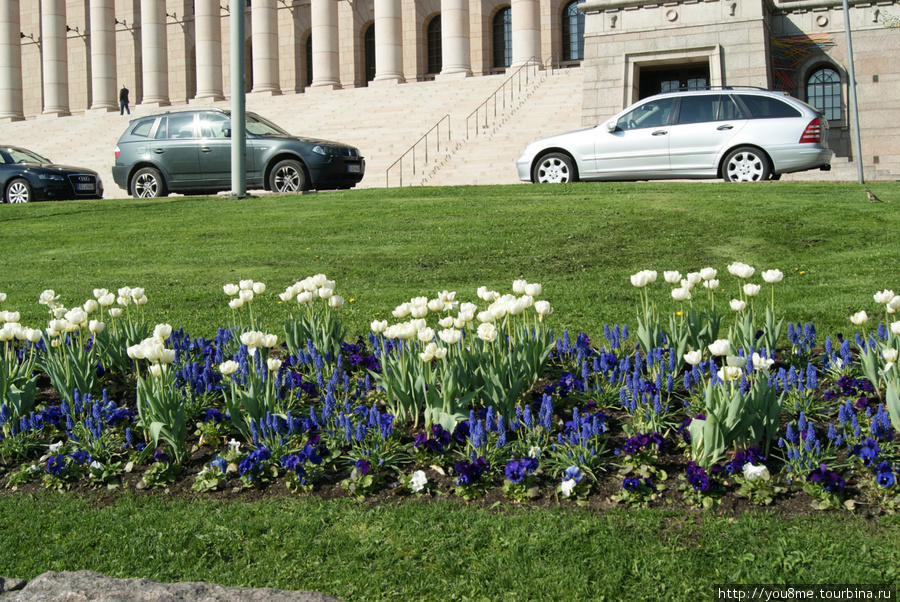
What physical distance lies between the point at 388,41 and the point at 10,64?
2184 cm

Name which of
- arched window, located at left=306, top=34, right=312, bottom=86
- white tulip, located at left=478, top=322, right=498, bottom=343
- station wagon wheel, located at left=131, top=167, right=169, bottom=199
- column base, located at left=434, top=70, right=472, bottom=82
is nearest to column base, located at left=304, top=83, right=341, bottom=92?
column base, located at left=434, top=70, right=472, bottom=82

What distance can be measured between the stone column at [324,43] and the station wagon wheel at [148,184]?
2292 cm

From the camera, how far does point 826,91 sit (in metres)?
27.5

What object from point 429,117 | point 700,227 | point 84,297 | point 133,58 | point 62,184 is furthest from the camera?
point 133,58

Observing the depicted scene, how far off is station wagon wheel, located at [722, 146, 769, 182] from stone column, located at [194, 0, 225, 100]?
1237 inches

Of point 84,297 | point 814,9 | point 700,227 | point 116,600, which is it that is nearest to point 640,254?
point 700,227

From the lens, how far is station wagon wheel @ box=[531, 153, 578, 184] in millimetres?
16312

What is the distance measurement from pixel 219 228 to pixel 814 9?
20.3 m

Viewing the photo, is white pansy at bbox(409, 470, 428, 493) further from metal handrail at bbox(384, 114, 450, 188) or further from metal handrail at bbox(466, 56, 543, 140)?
metal handrail at bbox(466, 56, 543, 140)

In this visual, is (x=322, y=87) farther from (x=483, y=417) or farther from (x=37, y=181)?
(x=483, y=417)

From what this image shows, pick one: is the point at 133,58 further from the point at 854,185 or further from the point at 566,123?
the point at 854,185

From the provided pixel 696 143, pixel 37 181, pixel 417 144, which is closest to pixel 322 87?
pixel 417 144

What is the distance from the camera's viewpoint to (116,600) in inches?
103

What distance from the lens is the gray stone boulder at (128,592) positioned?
2.67m
